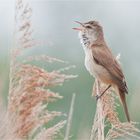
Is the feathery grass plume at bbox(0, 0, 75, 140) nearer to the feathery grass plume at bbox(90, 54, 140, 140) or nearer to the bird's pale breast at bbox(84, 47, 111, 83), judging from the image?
the feathery grass plume at bbox(90, 54, 140, 140)

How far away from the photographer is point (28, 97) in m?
3.13

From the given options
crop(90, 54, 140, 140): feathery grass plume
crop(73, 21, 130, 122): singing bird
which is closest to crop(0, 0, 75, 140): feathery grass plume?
crop(90, 54, 140, 140): feathery grass plume

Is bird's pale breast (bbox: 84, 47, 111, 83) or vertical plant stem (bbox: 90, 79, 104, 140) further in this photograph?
bird's pale breast (bbox: 84, 47, 111, 83)

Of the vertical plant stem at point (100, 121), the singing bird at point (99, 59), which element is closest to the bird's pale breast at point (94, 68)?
the singing bird at point (99, 59)

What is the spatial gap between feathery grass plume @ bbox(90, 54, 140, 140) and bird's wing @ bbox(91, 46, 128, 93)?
1.48 meters

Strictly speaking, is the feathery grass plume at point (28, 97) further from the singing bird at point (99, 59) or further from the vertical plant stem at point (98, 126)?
the singing bird at point (99, 59)

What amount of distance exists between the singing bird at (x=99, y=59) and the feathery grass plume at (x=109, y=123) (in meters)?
1.45

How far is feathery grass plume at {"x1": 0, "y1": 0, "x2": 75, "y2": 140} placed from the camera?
300 centimetres

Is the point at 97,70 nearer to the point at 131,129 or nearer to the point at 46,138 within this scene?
the point at 131,129

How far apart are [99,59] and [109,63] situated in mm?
127

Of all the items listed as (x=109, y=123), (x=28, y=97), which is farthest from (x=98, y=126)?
(x=28, y=97)

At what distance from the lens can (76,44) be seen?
62.9ft

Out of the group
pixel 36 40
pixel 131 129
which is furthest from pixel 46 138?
pixel 131 129

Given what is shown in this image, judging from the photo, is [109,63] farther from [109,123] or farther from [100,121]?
[100,121]
